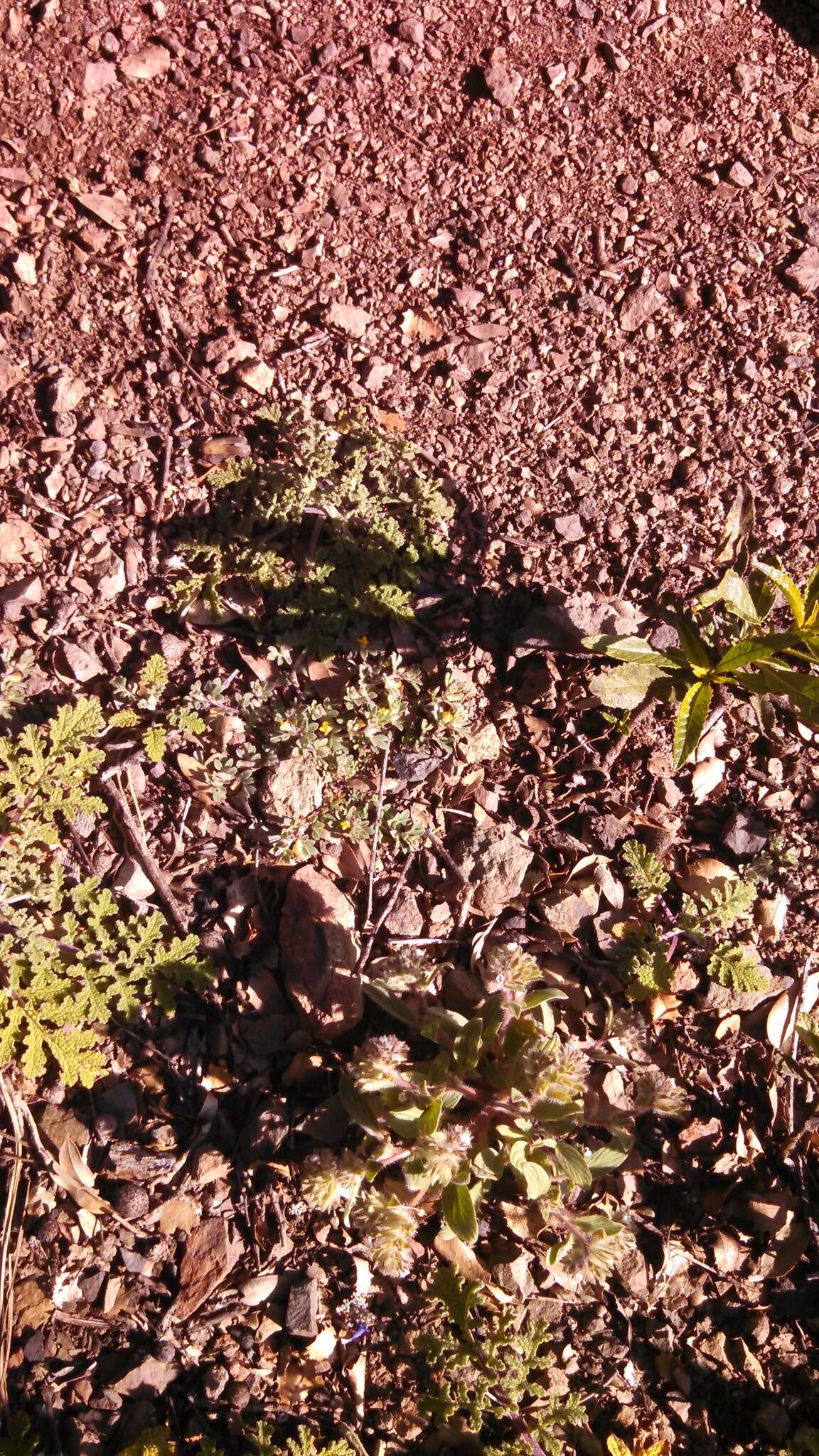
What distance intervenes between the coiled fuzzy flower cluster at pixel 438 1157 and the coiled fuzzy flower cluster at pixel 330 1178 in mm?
158

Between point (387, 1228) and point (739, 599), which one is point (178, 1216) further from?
point (739, 599)

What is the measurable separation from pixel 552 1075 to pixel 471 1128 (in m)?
0.30

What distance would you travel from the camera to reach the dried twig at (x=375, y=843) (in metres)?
2.80

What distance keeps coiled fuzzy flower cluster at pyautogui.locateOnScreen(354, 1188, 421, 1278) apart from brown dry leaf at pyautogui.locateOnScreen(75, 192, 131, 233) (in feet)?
10.1

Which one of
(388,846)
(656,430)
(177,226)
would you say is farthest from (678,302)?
(388,846)

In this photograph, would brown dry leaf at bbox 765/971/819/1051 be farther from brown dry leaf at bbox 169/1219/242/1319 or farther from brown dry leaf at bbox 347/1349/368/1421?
brown dry leaf at bbox 169/1219/242/1319

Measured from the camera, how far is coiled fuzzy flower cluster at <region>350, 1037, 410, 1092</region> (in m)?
2.40

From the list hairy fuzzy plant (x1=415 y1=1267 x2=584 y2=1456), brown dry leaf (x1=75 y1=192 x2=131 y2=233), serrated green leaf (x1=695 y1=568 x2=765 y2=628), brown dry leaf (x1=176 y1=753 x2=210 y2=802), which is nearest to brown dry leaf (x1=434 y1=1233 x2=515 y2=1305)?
hairy fuzzy plant (x1=415 y1=1267 x2=584 y2=1456)

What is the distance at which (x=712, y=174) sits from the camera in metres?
3.54

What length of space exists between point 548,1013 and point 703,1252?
79cm

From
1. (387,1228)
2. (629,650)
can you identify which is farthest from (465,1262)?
(629,650)

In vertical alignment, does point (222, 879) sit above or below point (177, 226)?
below

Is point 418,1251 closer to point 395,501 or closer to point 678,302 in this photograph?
point 395,501

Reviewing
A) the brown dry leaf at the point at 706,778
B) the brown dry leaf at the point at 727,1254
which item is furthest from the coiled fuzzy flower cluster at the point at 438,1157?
the brown dry leaf at the point at 706,778
